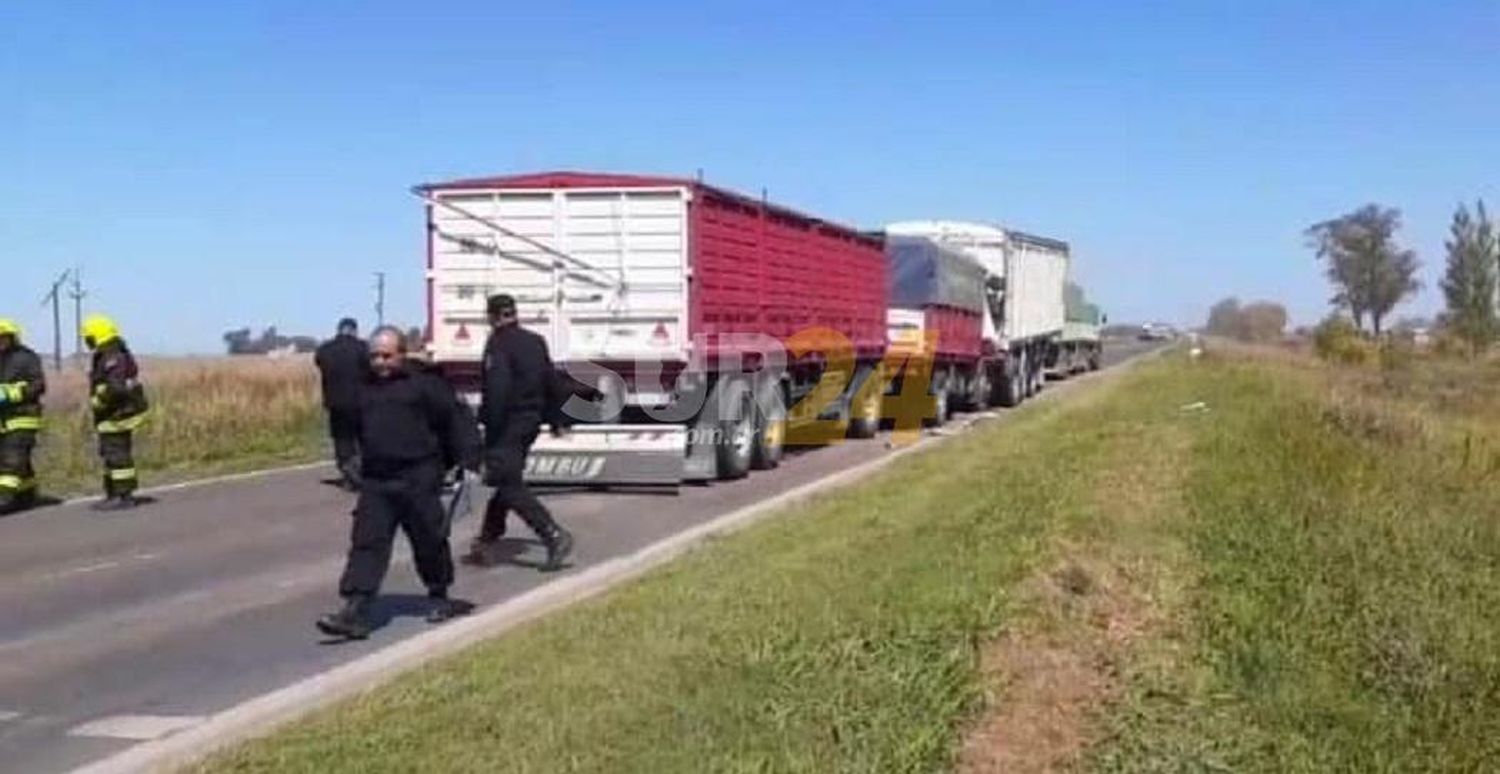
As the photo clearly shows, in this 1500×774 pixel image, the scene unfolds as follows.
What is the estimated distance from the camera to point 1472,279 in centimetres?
7156

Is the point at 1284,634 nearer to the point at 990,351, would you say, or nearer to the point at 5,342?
the point at 5,342

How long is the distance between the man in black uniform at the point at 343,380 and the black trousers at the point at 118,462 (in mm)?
1957

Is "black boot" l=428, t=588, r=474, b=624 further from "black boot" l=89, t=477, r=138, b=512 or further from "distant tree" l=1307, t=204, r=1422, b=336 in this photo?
"distant tree" l=1307, t=204, r=1422, b=336

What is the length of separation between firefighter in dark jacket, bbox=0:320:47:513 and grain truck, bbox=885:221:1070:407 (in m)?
19.2

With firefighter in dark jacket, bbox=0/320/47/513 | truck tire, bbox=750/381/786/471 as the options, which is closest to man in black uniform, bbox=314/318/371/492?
firefighter in dark jacket, bbox=0/320/47/513

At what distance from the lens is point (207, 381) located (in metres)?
32.9

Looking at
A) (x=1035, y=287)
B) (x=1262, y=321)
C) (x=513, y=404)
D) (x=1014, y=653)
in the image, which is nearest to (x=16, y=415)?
(x=513, y=404)

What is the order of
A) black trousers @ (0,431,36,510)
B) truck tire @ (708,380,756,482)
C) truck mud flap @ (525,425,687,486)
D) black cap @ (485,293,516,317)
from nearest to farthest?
black cap @ (485,293,516,317)
black trousers @ (0,431,36,510)
truck mud flap @ (525,425,687,486)
truck tire @ (708,380,756,482)

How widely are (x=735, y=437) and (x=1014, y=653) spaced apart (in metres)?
12.3

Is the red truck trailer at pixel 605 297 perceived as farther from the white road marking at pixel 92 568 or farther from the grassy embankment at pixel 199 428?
the white road marking at pixel 92 568

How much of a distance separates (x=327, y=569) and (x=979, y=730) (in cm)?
747

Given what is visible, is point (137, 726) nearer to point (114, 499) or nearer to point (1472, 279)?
point (114, 499)

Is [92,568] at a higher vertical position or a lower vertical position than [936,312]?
lower

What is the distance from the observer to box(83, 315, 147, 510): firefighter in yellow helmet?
17375mm
